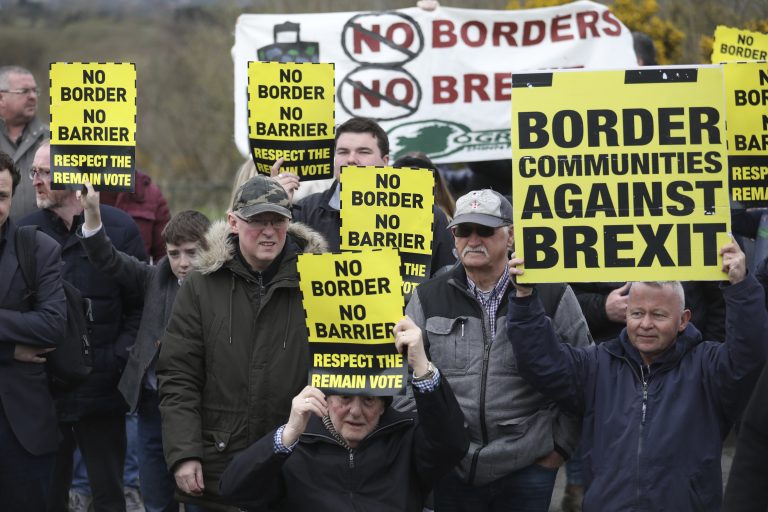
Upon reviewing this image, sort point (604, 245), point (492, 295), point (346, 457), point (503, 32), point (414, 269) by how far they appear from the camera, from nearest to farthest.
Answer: point (604, 245), point (346, 457), point (492, 295), point (414, 269), point (503, 32)

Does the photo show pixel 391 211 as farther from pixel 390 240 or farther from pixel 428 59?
pixel 428 59

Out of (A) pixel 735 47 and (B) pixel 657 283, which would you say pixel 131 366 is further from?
(A) pixel 735 47

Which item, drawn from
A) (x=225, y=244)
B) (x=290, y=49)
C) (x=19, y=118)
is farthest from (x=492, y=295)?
(x=290, y=49)

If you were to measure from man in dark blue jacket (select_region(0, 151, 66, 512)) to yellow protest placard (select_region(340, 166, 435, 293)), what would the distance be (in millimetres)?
1451

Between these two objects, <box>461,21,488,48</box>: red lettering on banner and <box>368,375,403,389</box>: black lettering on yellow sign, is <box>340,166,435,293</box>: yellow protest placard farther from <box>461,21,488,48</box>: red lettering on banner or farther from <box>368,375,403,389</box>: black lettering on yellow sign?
<box>461,21,488,48</box>: red lettering on banner

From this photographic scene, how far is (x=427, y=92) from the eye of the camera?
33.1 feet

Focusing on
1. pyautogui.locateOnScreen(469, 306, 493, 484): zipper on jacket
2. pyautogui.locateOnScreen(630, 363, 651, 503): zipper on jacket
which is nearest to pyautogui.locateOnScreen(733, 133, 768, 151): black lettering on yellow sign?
pyautogui.locateOnScreen(630, 363, 651, 503): zipper on jacket

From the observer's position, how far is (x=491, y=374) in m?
5.72

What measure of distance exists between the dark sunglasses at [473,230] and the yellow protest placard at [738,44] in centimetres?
309

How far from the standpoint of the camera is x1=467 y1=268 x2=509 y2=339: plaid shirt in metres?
5.80

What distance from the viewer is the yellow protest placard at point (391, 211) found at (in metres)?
6.41

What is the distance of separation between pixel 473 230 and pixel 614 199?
2.45 ft

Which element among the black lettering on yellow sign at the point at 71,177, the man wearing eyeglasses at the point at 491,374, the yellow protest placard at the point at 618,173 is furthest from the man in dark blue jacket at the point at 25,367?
the yellow protest placard at the point at 618,173

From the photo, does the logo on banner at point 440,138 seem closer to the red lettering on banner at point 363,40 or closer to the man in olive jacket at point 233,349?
the red lettering on banner at point 363,40
